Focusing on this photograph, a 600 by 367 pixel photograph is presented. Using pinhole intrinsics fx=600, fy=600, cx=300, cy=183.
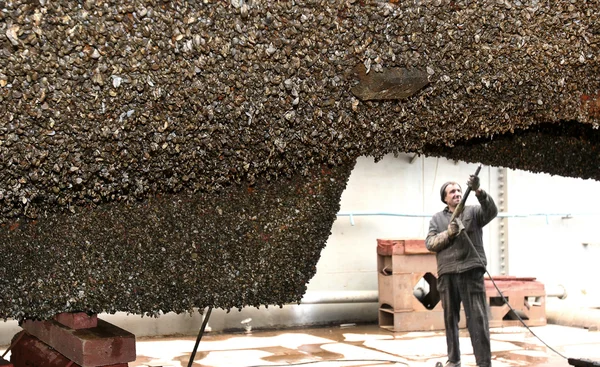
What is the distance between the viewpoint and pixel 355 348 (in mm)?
4754

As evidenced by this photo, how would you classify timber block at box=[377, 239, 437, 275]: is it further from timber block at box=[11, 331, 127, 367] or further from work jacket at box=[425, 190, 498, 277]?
timber block at box=[11, 331, 127, 367]

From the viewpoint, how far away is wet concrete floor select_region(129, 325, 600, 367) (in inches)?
166

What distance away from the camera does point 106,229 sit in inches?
59.2

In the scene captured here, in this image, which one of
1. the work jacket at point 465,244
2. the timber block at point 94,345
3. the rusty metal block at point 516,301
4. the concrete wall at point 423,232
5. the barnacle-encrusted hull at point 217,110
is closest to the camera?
the barnacle-encrusted hull at point 217,110

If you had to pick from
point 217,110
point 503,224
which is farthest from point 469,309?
point 503,224

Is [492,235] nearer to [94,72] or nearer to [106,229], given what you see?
[106,229]

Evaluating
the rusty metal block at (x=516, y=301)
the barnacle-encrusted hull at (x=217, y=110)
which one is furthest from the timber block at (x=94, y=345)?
the rusty metal block at (x=516, y=301)

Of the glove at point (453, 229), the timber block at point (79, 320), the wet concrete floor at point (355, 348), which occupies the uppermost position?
the glove at point (453, 229)

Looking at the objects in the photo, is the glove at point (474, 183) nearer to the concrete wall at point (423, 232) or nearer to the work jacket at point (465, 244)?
the work jacket at point (465, 244)

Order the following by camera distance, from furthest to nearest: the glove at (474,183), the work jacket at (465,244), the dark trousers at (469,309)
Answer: the work jacket at (465,244)
the dark trousers at (469,309)
the glove at (474,183)

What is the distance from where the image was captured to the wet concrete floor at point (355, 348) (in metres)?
4.21

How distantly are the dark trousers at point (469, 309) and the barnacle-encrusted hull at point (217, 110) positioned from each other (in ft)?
7.00

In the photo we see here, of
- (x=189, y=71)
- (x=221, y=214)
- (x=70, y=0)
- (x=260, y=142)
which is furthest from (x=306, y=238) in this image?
(x=70, y=0)

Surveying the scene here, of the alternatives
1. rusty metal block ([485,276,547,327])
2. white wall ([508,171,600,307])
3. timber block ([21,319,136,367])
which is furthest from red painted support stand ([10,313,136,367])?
white wall ([508,171,600,307])
